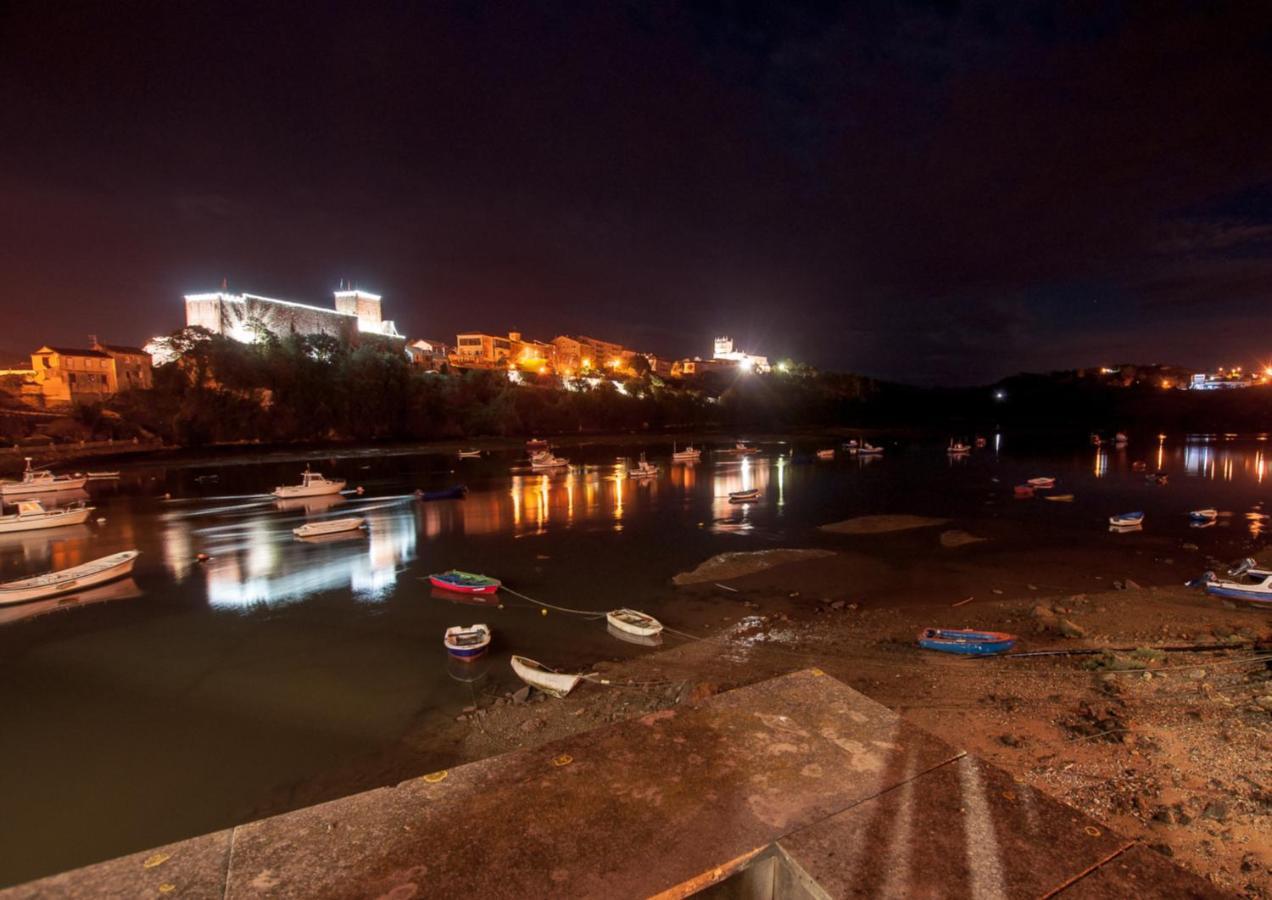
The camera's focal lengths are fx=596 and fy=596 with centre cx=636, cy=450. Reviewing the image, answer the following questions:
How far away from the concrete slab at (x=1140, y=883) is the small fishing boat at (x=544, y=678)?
10.6 meters

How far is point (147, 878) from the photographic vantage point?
268 cm

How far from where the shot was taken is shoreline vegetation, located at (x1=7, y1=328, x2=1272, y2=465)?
7319 cm

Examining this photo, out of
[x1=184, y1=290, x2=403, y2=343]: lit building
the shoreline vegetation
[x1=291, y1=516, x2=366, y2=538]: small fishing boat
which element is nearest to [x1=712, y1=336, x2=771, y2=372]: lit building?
the shoreline vegetation

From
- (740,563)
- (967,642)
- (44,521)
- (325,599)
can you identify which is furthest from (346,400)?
(967,642)

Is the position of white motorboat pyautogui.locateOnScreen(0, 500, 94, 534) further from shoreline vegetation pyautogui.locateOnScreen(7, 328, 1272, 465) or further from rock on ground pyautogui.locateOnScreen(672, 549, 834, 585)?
shoreline vegetation pyautogui.locateOnScreen(7, 328, 1272, 465)

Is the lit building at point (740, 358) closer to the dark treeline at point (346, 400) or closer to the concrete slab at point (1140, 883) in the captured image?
the dark treeline at point (346, 400)

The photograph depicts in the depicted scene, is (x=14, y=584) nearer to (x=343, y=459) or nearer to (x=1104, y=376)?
(x=343, y=459)

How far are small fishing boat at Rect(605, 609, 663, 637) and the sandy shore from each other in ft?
1.66

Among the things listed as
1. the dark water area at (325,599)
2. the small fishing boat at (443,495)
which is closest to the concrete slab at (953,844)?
the dark water area at (325,599)

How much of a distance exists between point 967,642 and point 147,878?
14.5 m

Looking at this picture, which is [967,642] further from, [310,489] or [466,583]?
[310,489]

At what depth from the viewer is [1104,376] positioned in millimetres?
178125

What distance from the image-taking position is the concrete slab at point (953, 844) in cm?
255

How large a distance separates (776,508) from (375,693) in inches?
1094
